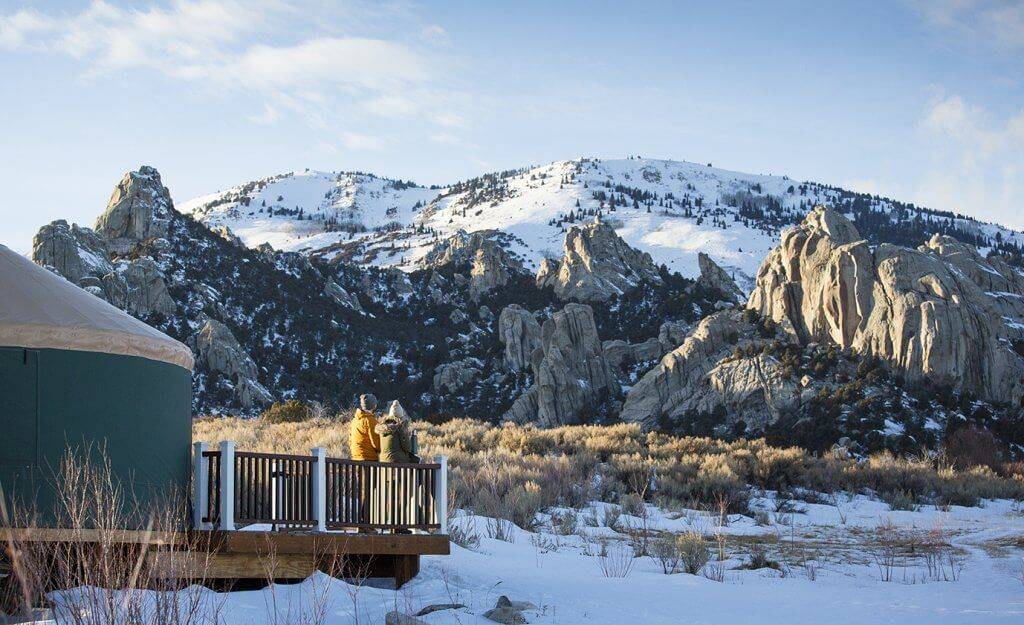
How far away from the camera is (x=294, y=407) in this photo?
3194 cm

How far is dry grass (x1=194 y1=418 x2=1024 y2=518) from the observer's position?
67.7 ft

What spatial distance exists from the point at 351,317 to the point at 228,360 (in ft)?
56.6

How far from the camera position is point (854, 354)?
41094 millimetres

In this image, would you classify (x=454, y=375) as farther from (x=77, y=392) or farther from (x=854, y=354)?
(x=77, y=392)

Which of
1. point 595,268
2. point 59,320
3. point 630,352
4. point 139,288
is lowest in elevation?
point 630,352

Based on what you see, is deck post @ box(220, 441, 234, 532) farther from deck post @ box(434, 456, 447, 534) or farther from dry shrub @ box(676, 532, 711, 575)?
dry shrub @ box(676, 532, 711, 575)

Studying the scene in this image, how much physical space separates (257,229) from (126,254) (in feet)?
278

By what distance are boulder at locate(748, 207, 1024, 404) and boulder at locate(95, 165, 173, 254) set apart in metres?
29.1

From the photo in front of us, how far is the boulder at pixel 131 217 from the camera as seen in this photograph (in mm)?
53000

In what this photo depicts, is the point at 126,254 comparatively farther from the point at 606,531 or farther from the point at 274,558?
the point at 274,558

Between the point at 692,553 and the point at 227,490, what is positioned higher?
the point at 227,490

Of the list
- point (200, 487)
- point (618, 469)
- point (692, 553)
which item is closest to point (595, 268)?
point (618, 469)

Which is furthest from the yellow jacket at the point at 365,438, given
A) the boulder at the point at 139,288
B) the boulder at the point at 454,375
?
the boulder at the point at 454,375

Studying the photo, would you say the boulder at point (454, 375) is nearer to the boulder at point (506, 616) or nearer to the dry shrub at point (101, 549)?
the dry shrub at point (101, 549)
